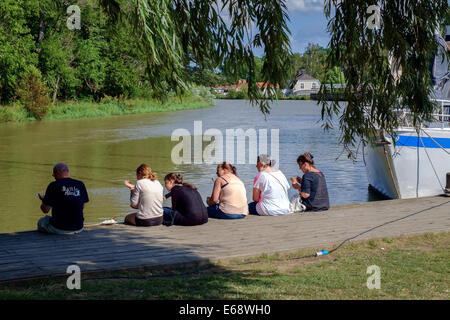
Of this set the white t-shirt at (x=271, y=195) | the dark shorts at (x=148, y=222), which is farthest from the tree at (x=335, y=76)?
the dark shorts at (x=148, y=222)

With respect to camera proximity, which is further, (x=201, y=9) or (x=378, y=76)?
(x=378, y=76)

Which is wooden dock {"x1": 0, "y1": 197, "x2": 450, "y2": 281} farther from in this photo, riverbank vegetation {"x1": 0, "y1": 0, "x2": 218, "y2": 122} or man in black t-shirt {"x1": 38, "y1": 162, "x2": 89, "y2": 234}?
riverbank vegetation {"x1": 0, "y1": 0, "x2": 218, "y2": 122}

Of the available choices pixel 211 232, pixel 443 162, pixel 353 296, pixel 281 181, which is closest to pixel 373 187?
pixel 443 162

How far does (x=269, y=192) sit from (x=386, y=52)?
3736mm

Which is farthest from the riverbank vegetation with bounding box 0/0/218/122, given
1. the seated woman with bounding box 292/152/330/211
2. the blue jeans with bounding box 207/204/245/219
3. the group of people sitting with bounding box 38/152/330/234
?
the blue jeans with bounding box 207/204/245/219

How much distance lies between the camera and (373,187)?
17750 mm

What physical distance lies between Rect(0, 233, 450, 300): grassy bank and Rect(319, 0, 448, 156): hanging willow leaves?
1643 millimetres

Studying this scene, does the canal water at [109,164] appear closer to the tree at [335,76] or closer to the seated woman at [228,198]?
the tree at [335,76]

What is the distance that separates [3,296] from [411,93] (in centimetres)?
460

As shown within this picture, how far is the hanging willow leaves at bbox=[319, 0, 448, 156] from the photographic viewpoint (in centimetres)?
663

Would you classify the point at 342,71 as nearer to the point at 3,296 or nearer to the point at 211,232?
the point at 211,232

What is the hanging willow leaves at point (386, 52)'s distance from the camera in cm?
663

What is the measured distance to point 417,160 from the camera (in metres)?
15.4

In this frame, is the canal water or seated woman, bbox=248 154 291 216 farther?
the canal water
